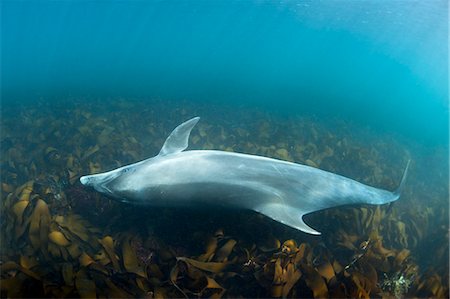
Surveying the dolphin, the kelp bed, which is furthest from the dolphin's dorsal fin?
the kelp bed

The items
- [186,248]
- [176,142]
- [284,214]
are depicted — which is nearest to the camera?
[284,214]

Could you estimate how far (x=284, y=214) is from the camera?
349cm

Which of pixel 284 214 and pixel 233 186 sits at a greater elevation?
pixel 233 186

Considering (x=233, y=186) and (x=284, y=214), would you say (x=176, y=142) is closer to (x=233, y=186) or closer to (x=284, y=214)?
(x=233, y=186)

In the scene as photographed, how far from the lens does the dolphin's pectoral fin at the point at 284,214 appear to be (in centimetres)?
336

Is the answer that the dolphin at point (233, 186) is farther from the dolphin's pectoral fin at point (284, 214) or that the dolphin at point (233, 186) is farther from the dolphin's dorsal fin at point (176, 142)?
the dolphin's dorsal fin at point (176, 142)

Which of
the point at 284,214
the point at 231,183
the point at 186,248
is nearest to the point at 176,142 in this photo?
the point at 231,183

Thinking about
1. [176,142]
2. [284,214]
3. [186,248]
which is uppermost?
[176,142]

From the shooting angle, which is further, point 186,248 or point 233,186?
point 186,248

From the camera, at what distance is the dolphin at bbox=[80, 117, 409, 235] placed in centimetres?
357

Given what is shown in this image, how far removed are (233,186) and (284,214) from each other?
693 millimetres

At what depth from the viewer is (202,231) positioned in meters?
4.24

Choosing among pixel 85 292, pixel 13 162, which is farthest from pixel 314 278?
pixel 13 162

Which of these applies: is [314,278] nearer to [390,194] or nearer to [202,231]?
[202,231]
